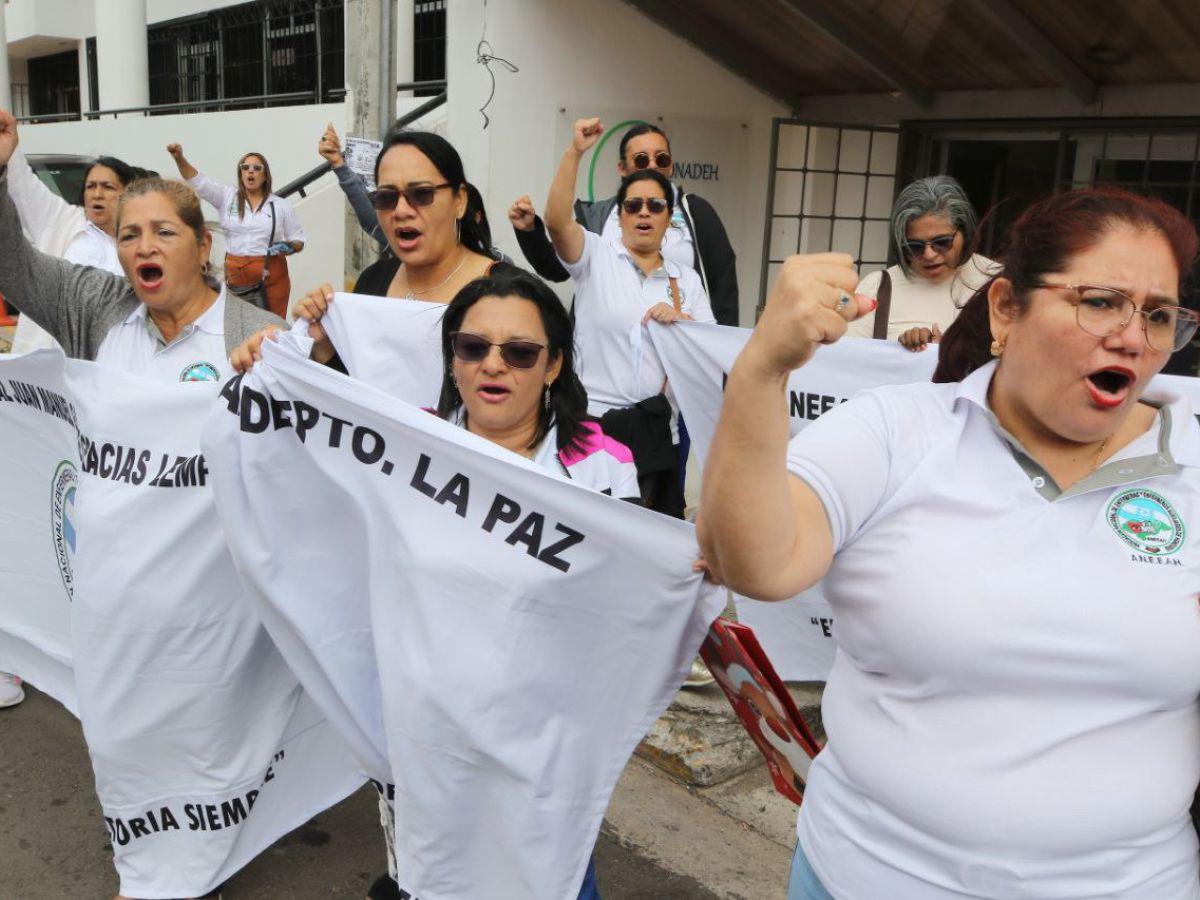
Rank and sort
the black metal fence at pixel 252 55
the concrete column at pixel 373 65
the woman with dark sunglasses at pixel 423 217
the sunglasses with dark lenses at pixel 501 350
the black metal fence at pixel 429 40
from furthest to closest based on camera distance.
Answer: the black metal fence at pixel 252 55 < the black metal fence at pixel 429 40 < the concrete column at pixel 373 65 < the woman with dark sunglasses at pixel 423 217 < the sunglasses with dark lenses at pixel 501 350

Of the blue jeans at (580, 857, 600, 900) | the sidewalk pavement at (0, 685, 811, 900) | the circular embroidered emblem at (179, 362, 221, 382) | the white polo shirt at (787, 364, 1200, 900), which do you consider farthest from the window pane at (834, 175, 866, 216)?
the white polo shirt at (787, 364, 1200, 900)

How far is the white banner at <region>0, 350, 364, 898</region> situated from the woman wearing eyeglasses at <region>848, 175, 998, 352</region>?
2.29 meters

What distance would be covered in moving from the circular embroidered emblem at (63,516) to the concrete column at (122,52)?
46.2 feet

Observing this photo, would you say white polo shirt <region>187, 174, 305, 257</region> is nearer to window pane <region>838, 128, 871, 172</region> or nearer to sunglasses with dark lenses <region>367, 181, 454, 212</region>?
window pane <region>838, 128, 871, 172</region>

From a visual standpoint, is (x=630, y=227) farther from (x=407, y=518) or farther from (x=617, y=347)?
(x=407, y=518)

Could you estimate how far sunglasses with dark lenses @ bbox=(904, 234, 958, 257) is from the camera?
395 cm

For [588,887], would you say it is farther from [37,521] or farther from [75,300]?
[37,521]

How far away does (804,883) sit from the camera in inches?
72.1

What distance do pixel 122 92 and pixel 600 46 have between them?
33.8 ft

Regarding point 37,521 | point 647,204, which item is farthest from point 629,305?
point 37,521

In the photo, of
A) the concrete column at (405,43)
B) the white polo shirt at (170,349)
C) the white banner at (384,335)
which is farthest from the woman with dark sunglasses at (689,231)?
the concrete column at (405,43)

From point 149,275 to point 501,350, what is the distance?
3.76ft

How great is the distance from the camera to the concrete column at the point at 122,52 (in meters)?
15.8

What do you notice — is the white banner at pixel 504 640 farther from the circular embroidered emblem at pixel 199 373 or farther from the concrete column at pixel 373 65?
the concrete column at pixel 373 65
